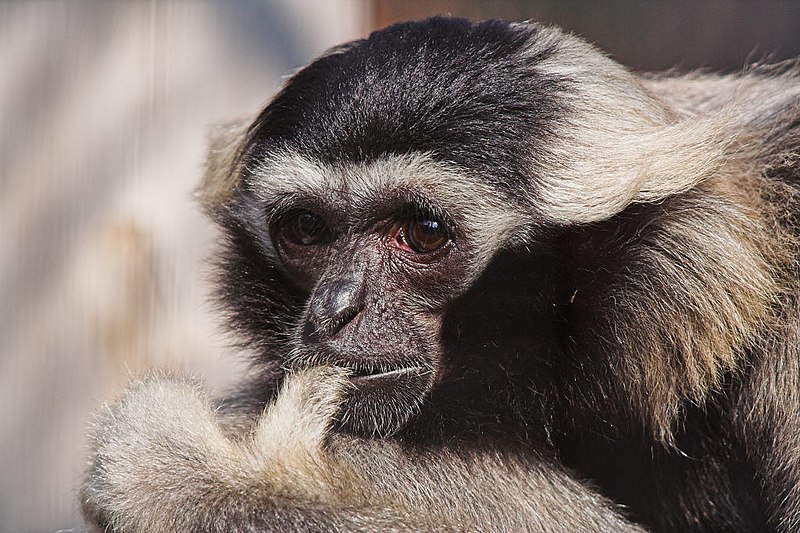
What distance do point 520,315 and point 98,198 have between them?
6.91ft

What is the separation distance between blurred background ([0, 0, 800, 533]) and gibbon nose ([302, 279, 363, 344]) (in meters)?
1.29

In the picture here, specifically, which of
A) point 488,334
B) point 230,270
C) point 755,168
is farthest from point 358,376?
point 755,168

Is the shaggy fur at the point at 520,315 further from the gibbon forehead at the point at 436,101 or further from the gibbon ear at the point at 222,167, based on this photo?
the gibbon ear at the point at 222,167

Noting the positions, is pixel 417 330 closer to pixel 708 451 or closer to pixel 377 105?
pixel 377 105

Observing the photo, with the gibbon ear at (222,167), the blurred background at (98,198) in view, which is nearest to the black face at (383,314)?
the gibbon ear at (222,167)

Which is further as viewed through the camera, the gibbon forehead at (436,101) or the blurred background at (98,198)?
the blurred background at (98,198)

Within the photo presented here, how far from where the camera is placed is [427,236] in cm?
292

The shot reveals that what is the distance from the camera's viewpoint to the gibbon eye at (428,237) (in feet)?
9.57

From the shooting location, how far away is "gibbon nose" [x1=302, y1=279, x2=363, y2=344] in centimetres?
282

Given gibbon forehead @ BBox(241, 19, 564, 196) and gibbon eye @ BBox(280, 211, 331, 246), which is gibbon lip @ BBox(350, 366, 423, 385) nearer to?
gibbon eye @ BBox(280, 211, 331, 246)

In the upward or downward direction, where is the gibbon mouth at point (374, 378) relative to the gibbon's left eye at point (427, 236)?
downward

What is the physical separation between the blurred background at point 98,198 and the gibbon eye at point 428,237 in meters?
1.37

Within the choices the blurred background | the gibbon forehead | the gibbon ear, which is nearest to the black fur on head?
the gibbon forehead

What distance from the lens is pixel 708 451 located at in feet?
9.88
